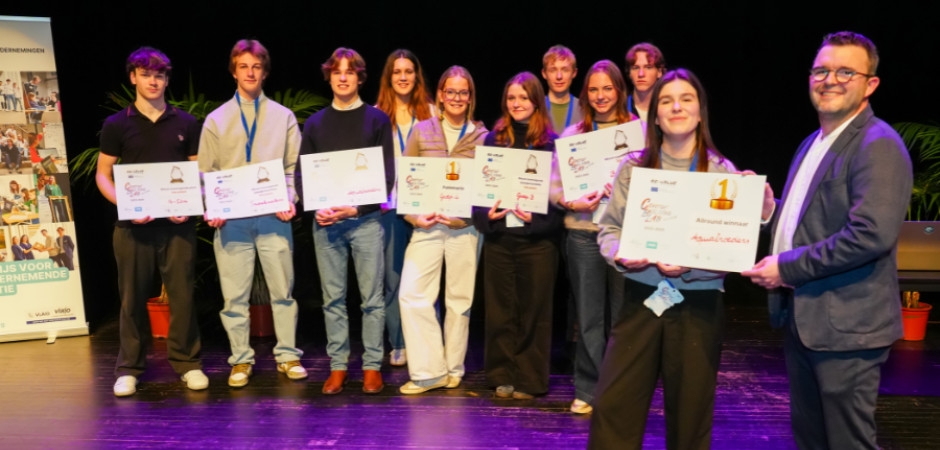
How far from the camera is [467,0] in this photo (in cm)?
542

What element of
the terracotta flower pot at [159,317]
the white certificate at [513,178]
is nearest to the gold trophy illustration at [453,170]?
the white certificate at [513,178]

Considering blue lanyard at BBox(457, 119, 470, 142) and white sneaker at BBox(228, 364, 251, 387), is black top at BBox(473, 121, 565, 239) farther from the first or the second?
white sneaker at BBox(228, 364, 251, 387)

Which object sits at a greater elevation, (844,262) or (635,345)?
(844,262)

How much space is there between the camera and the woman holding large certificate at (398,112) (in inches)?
153

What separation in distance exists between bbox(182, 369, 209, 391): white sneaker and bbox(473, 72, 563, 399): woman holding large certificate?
1.54 meters

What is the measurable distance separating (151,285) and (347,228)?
114 cm

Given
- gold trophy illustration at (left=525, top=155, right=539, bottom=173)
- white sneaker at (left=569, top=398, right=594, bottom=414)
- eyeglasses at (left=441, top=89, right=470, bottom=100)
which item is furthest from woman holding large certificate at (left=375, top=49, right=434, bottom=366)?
white sneaker at (left=569, top=398, right=594, bottom=414)

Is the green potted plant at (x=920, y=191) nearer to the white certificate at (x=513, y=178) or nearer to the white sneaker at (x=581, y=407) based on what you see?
the white sneaker at (x=581, y=407)

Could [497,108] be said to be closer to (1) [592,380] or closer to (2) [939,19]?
(1) [592,380]

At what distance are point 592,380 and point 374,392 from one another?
1157mm

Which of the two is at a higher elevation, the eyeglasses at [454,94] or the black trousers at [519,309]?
the eyeglasses at [454,94]

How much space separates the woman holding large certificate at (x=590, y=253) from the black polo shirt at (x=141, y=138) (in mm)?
2045

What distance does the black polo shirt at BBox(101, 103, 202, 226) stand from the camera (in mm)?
3670

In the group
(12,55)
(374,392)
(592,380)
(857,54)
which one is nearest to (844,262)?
(857,54)
